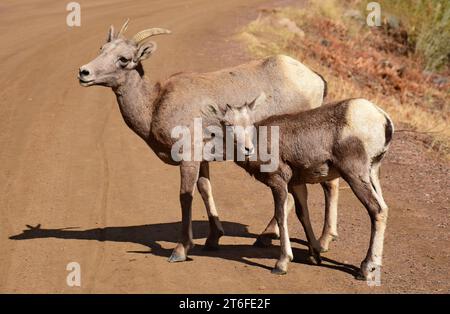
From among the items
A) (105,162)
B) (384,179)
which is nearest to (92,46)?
(105,162)

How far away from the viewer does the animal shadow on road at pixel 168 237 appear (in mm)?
11805

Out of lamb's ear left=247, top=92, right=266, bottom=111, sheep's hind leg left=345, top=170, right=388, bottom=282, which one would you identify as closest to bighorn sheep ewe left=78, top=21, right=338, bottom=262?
lamb's ear left=247, top=92, right=266, bottom=111

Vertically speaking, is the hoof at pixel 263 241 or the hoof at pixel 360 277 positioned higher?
the hoof at pixel 360 277

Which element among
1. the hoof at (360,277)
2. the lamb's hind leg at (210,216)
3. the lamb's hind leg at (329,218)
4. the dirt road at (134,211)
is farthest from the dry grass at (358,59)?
the hoof at (360,277)

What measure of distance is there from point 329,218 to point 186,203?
2.19 meters

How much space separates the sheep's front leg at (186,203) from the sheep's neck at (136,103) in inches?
32.4

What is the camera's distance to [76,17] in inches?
1115

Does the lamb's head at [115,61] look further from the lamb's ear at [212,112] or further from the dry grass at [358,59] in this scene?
the dry grass at [358,59]

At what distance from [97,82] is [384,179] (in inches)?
246

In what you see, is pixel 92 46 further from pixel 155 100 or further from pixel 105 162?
pixel 155 100

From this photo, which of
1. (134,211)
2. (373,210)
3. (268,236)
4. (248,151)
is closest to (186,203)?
(248,151)

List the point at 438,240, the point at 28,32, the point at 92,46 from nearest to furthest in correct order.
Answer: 1. the point at 438,240
2. the point at 92,46
3. the point at 28,32

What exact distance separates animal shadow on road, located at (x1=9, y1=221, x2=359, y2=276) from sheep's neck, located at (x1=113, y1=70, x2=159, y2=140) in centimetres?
167

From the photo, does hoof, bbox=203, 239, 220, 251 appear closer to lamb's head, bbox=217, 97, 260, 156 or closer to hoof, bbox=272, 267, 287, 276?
hoof, bbox=272, 267, 287, 276
